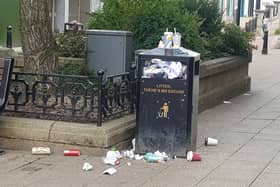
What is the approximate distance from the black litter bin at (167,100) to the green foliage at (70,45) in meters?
3.91

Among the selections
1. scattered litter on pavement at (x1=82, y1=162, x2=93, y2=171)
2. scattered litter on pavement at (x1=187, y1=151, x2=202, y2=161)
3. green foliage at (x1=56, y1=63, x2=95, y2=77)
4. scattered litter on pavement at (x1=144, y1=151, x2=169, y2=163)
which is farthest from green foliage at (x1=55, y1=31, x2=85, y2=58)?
scattered litter on pavement at (x1=82, y1=162, x2=93, y2=171)

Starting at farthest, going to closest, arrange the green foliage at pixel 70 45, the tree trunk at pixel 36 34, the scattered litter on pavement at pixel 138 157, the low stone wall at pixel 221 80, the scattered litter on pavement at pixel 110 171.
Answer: the low stone wall at pixel 221 80 < the green foliage at pixel 70 45 < the tree trunk at pixel 36 34 < the scattered litter on pavement at pixel 138 157 < the scattered litter on pavement at pixel 110 171

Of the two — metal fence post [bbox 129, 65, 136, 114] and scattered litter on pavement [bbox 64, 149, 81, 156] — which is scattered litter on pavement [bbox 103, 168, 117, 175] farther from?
metal fence post [bbox 129, 65, 136, 114]

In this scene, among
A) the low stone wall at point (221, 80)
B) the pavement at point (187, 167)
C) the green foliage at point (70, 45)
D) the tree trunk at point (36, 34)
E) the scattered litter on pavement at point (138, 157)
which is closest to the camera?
the pavement at point (187, 167)

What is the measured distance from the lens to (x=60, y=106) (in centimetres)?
849

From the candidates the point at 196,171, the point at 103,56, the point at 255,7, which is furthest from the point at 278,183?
the point at 255,7

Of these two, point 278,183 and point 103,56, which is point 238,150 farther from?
point 103,56

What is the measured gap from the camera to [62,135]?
7.83 metres

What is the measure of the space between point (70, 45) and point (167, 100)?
15.1 ft

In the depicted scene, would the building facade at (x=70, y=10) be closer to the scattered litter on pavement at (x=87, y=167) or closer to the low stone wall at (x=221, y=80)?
the low stone wall at (x=221, y=80)

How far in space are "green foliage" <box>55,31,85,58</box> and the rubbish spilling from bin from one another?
12.8 ft

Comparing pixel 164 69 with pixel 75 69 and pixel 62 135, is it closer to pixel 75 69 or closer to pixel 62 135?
pixel 62 135

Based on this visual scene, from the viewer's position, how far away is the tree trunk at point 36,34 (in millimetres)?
9117

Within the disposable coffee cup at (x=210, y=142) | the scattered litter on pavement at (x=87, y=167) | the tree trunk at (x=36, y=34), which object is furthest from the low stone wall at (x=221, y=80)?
the scattered litter on pavement at (x=87, y=167)
